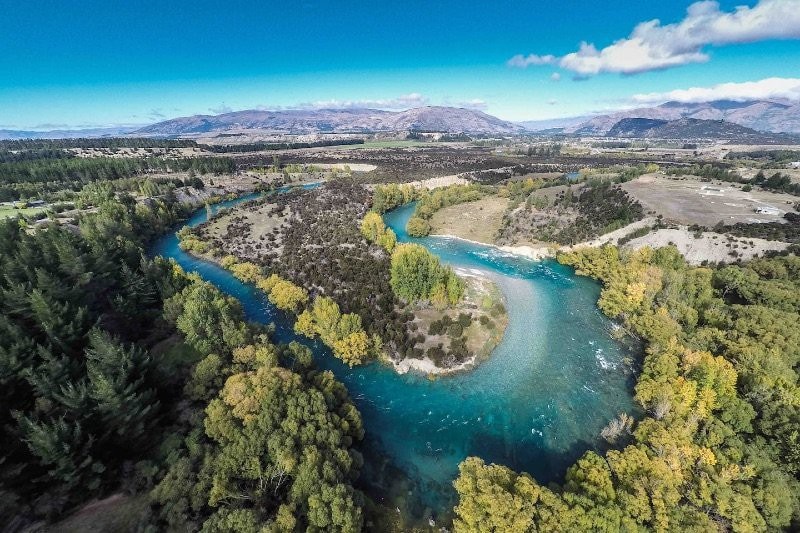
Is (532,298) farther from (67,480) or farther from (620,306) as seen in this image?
(67,480)

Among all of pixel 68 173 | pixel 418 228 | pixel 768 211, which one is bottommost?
pixel 418 228

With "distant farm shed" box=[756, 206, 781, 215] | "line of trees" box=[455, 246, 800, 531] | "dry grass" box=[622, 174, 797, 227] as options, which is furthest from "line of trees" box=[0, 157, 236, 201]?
"distant farm shed" box=[756, 206, 781, 215]

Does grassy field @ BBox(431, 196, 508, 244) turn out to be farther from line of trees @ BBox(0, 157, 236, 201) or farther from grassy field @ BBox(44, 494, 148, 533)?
line of trees @ BBox(0, 157, 236, 201)

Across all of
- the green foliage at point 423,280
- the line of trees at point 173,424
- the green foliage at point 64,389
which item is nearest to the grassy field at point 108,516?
the line of trees at point 173,424

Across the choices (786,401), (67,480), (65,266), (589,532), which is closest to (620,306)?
(786,401)

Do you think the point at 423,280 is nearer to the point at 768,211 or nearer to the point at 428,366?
the point at 428,366

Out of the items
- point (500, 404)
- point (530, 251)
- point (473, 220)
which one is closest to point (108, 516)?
point (500, 404)
